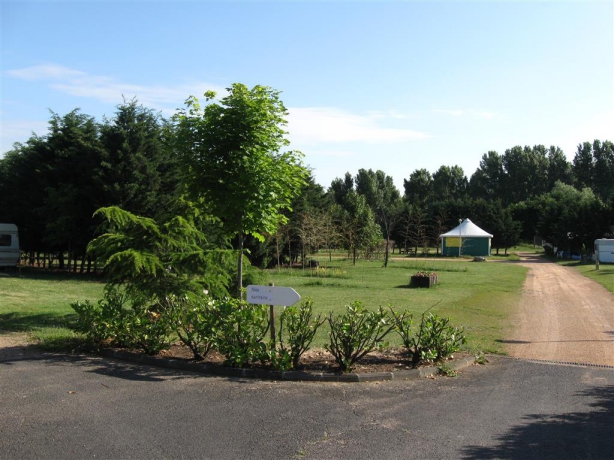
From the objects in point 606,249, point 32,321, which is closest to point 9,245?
point 32,321

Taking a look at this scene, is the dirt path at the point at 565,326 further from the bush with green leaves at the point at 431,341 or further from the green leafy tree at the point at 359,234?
the green leafy tree at the point at 359,234

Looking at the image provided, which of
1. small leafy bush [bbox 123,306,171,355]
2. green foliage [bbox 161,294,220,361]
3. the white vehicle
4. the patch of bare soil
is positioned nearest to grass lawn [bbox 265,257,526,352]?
the patch of bare soil

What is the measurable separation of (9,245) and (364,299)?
21.4 m

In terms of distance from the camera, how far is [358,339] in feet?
24.9

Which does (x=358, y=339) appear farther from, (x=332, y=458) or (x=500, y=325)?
(x=500, y=325)

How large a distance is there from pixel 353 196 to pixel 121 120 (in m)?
35.9

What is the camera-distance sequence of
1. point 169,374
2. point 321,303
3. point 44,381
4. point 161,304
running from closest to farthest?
1. point 44,381
2. point 169,374
3. point 161,304
4. point 321,303

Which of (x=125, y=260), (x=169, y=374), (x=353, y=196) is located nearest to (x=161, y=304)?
(x=125, y=260)

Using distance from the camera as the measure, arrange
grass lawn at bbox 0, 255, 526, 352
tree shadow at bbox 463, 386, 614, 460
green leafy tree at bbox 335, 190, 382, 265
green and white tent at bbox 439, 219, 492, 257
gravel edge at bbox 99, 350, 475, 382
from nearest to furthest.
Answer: tree shadow at bbox 463, 386, 614, 460 < gravel edge at bbox 99, 350, 475, 382 < grass lawn at bbox 0, 255, 526, 352 < green leafy tree at bbox 335, 190, 382, 265 < green and white tent at bbox 439, 219, 492, 257

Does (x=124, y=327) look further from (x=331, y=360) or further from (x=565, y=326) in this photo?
(x=565, y=326)

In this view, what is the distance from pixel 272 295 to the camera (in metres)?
7.84

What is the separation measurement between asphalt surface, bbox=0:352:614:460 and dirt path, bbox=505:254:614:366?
6.19ft

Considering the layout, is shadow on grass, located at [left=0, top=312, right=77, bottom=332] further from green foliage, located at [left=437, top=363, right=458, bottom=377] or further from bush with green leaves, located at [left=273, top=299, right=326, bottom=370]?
green foliage, located at [left=437, top=363, right=458, bottom=377]

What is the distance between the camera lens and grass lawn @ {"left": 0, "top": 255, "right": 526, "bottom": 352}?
36.4 feet
